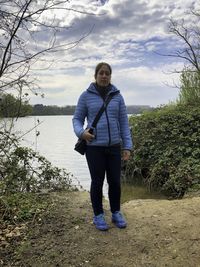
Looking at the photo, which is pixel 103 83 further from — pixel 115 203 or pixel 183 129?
pixel 183 129

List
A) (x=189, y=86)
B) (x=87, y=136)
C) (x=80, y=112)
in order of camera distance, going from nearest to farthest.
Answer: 1. (x=87, y=136)
2. (x=80, y=112)
3. (x=189, y=86)

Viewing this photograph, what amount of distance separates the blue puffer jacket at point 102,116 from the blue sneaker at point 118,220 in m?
0.91

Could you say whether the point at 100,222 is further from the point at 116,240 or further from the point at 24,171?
the point at 24,171

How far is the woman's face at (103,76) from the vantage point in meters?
5.31

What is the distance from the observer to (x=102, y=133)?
525cm

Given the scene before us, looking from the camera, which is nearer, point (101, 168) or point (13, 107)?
point (101, 168)

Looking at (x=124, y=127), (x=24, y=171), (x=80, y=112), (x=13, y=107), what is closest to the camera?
(x=80, y=112)

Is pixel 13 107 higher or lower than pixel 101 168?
higher

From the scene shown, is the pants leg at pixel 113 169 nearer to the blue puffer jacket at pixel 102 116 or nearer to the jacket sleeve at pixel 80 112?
the blue puffer jacket at pixel 102 116

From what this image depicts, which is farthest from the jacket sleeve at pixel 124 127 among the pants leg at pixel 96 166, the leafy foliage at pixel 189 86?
the leafy foliage at pixel 189 86

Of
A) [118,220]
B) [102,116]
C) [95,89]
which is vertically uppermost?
[95,89]

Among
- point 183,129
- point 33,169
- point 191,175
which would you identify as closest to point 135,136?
point 183,129

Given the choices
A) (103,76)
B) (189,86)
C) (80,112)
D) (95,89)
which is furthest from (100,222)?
(189,86)

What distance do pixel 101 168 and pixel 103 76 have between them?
3.76 ft
